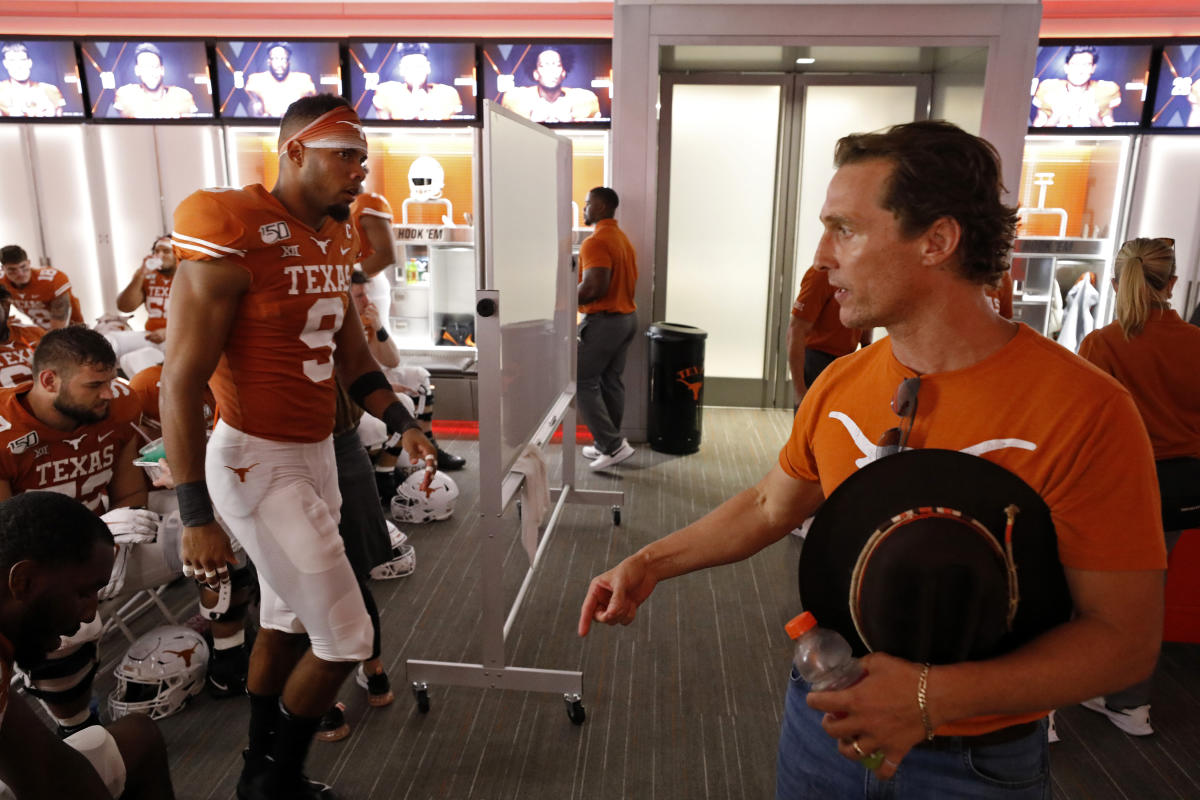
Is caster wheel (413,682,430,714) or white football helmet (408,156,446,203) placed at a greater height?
white football helmet (408,156,446,203)

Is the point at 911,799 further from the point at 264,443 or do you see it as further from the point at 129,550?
the point at 129,550

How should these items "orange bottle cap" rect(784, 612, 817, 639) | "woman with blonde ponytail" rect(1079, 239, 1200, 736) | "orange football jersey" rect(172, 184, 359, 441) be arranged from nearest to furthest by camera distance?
"orange bottle cap" rect(784, 612, 817, 639), "orange football jersey" rect(172, 184, 359, 441), "woman with blonde ponytail" rect(1079, 239, 1200, 736)

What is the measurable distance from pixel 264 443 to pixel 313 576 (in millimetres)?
342

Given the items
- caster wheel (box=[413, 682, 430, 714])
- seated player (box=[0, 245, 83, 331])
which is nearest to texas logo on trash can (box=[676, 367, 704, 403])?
caster wheel (box=[413, 682, 430, 714])

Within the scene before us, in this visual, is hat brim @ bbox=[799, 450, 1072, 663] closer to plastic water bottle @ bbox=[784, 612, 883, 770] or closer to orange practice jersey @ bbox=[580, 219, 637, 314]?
plastic water bottle @ bbox=[784, 612, 883, 770]

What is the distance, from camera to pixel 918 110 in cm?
Answer: 647

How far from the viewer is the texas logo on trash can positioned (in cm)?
560

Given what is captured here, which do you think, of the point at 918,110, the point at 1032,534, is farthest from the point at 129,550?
the point at 918,110

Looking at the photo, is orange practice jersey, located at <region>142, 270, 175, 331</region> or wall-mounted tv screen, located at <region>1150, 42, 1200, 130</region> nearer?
wall-mounted tv screen, located at <region>1150, 42, 1200, 130</region>

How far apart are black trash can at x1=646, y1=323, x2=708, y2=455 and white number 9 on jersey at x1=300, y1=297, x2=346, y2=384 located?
3.65 metres

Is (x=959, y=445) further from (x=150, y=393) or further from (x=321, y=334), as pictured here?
(x=150, y=393)

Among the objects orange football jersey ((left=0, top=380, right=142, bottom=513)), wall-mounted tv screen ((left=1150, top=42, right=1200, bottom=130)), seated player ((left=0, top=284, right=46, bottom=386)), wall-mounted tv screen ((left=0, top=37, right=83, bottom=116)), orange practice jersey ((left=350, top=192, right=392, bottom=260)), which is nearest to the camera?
orange football jersey ((left=0, top=380, right=142, bottom=513))

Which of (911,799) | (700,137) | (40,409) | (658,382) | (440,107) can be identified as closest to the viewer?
(911,799)

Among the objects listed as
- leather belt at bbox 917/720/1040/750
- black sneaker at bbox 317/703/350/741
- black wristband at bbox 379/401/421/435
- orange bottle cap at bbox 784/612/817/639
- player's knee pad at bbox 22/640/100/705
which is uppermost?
orange bottle cap at bbox 784/612/817/639
